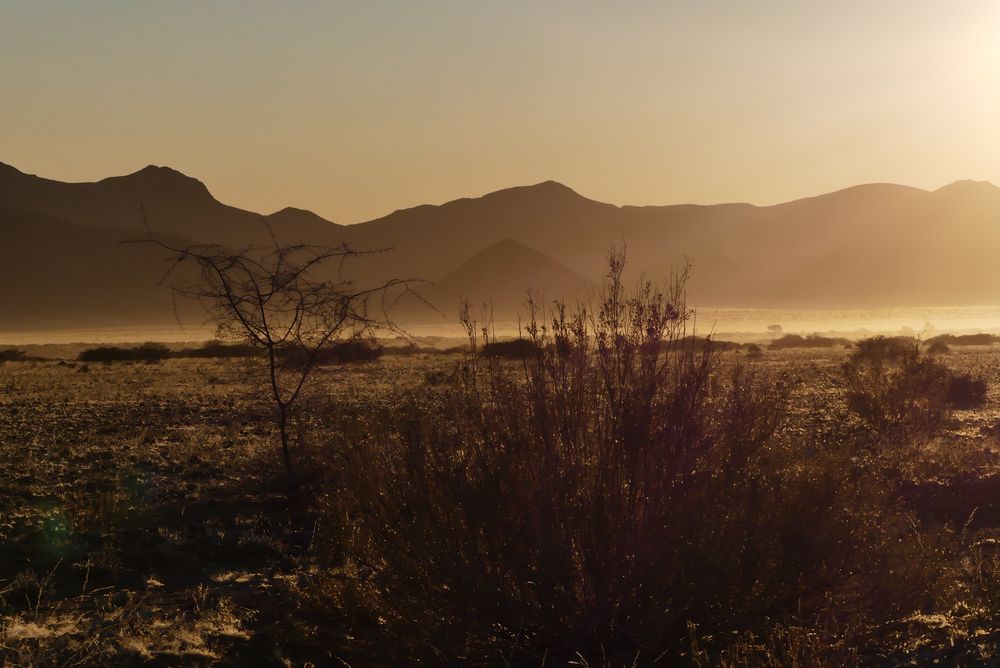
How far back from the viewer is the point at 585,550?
680 centimetres

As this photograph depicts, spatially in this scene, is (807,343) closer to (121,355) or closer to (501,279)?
(121,355)

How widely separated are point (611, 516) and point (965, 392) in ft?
69.1

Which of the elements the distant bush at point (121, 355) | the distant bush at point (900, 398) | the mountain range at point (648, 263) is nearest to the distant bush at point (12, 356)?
the distant bush at point (121, 355)

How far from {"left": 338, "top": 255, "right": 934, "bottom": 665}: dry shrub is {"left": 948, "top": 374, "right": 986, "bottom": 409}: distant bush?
18.5m

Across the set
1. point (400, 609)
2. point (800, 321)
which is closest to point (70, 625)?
point (400, 609)

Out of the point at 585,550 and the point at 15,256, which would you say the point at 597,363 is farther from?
the point at 15,256

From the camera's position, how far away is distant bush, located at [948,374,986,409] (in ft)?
79.5

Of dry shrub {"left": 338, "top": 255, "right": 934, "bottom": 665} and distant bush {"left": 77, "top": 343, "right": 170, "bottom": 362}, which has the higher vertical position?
distant bush {"left": 77, "top": 343, "right": 170, "bottom": 362}

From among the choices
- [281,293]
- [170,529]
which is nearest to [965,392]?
[281,293]

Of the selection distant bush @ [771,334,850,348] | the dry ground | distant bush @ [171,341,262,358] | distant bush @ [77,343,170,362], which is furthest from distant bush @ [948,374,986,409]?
distant bush @ [171,341,262,358]

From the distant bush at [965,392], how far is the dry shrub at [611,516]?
18511 millimetres

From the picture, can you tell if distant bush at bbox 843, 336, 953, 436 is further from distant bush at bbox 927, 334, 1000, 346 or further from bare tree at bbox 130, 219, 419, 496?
distant bush at bbox 927, 334, 1000, 346

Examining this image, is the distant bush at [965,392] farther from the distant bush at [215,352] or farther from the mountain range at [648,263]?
the mountain range at [648,263]

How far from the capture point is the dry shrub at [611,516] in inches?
265
